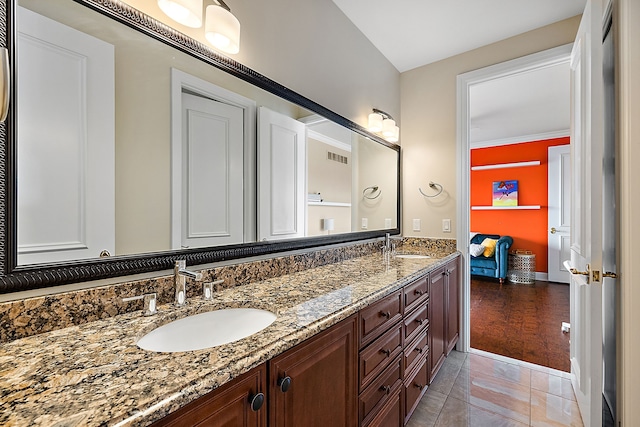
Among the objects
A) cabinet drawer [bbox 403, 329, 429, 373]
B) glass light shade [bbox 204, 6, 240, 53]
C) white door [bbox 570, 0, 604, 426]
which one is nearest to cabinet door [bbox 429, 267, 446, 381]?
cabinet drawer [bbox 403, 329, 429, 373]

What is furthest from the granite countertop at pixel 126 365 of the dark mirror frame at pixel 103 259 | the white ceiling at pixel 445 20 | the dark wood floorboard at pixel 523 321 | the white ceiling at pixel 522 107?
the white ceiling at pixel 522 107

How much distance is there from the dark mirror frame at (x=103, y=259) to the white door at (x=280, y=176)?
102 millimetres

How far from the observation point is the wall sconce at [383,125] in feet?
8.00

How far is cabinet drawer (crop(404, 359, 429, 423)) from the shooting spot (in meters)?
1.62

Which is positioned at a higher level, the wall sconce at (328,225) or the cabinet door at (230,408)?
the wall sconce at (328,225)

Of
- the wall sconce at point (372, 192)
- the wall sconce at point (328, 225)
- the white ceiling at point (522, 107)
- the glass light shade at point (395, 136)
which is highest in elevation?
the white ceiling at point (522, 107)

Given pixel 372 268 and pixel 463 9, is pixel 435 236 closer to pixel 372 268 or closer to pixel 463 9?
pixel 372 268

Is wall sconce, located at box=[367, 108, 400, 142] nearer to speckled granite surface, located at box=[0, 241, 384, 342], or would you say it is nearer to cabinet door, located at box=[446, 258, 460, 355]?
cabinet door, located at box=[446, 258, 460, 355]

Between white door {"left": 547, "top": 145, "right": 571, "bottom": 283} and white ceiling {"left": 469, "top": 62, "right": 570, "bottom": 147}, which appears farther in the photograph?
white door {"left": 547, "top": 145, "right": 571, "bottom": 283}

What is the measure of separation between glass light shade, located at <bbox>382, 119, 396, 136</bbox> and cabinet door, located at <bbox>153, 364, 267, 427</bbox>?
2.20 m

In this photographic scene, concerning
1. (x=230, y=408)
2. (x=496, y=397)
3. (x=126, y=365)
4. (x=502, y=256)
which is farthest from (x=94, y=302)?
(x=502, y=256)

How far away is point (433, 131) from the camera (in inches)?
108

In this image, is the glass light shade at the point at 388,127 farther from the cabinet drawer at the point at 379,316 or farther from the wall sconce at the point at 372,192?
the cabinet drawer at the point at 379,316

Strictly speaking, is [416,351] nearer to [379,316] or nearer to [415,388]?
[415,388]
